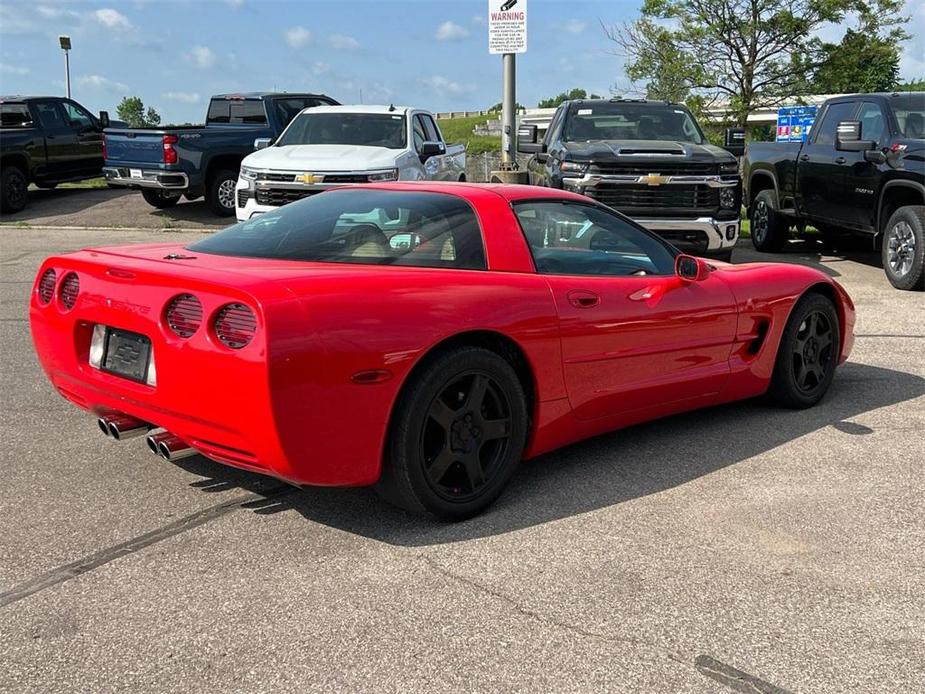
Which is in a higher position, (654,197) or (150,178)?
(150,178)

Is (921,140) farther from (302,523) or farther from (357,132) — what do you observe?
(302,523)

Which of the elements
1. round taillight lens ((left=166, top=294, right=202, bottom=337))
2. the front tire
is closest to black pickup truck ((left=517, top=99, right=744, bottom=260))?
the front tire

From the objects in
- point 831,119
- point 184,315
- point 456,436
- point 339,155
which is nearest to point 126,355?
point 184,315

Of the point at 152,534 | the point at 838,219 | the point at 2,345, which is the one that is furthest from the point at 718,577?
the point at 838,219

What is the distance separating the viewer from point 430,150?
11867 millimetres

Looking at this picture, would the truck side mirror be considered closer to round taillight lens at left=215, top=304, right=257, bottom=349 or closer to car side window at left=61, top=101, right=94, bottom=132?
round taillight lens at left=215, top=304, right=257, bottom=349

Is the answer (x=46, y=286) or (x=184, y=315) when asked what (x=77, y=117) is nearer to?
(x=46, y=286)

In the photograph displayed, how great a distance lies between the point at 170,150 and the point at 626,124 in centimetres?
772

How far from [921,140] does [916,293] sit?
152 cm

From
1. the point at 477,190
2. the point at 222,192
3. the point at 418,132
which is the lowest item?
the point at 222,192

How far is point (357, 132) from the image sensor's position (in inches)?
478

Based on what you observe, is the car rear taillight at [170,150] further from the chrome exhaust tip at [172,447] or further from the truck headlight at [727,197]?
the chrome exhaust tip at [172,447]

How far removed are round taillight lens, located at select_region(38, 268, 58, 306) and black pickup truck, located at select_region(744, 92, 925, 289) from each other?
26.4 ft

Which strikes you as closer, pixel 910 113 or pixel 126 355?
pixel 126 355
